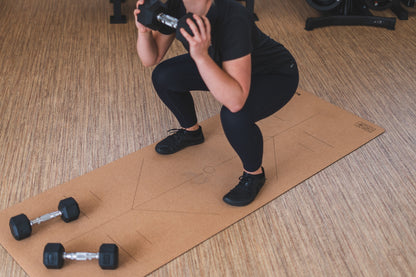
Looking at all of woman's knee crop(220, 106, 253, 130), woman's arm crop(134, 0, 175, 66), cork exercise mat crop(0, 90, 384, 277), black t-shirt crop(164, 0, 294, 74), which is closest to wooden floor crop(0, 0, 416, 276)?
cork exercise mat crop(0, 90, 384, 277)

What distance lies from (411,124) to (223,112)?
3.50 feet

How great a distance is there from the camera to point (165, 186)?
1.79m

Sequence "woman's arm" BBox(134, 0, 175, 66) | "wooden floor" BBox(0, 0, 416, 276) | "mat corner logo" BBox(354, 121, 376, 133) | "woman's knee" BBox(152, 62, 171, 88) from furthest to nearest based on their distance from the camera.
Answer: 1. "mat corner logo" BBox(354, 121, 376, 133)
2. "woman's knee" BBox(152, 62, 171, 88)
3. "woman's arm" BBox(134, 0, 175, 66)
4. "wooden floor" BBox(0, 0, 416, 276)

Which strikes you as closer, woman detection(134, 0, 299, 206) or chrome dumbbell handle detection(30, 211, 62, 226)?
woman detection(134, 0, 299, 206)

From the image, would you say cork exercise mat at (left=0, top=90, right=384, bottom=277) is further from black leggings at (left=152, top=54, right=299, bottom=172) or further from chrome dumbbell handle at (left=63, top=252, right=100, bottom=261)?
black leggings at (left=152, top=54, right=299, bottom=172)

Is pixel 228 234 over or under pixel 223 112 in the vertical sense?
under

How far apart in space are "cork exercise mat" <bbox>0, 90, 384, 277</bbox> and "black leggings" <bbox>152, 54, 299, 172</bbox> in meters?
0.19

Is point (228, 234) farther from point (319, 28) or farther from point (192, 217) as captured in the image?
point (319, 28)

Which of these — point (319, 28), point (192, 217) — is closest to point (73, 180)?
point (192, 217)

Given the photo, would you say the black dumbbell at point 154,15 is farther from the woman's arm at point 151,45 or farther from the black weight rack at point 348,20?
the black weight rack at point 348,20

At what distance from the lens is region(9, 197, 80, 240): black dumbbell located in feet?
5.03

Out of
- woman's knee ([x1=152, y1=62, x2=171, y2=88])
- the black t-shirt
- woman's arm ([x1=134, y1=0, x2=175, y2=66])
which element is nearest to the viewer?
the black t-shirt

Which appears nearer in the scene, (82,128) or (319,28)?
(82,128)

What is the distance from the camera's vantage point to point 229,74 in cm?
140
